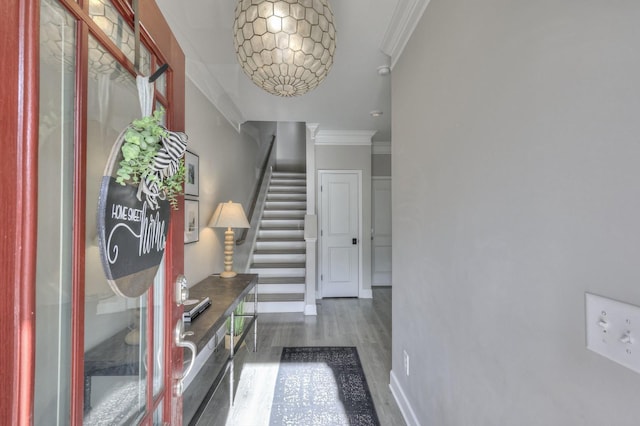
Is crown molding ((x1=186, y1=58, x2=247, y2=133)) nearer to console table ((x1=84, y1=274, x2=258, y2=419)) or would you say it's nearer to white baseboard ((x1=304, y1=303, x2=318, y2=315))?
console table ((x1=84, y1=274, x2=258, y2=419))

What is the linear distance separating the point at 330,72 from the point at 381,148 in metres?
2.92

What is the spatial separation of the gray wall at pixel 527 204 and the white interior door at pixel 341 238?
10.1 ft

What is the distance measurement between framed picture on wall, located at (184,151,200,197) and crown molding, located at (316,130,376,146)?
237 cm

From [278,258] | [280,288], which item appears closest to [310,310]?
[280,288]

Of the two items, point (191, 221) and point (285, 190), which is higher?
point (285, 190)

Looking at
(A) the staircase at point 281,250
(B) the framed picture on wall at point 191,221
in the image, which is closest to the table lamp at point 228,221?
(B) the framed picture on wall at point 191,221

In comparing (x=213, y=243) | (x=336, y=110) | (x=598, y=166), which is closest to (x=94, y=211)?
(x=598, y=166)

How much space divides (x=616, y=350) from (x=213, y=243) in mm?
2962

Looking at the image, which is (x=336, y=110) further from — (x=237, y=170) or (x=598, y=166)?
(x=598, y=166)

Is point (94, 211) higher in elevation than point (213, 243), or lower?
higher

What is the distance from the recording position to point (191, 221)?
7.72ft

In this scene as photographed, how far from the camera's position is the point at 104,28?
644mm

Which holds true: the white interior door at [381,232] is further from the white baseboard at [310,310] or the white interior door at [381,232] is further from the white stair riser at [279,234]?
the white baseboard at [310,310]

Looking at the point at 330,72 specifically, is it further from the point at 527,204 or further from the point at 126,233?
the point at 126,233
